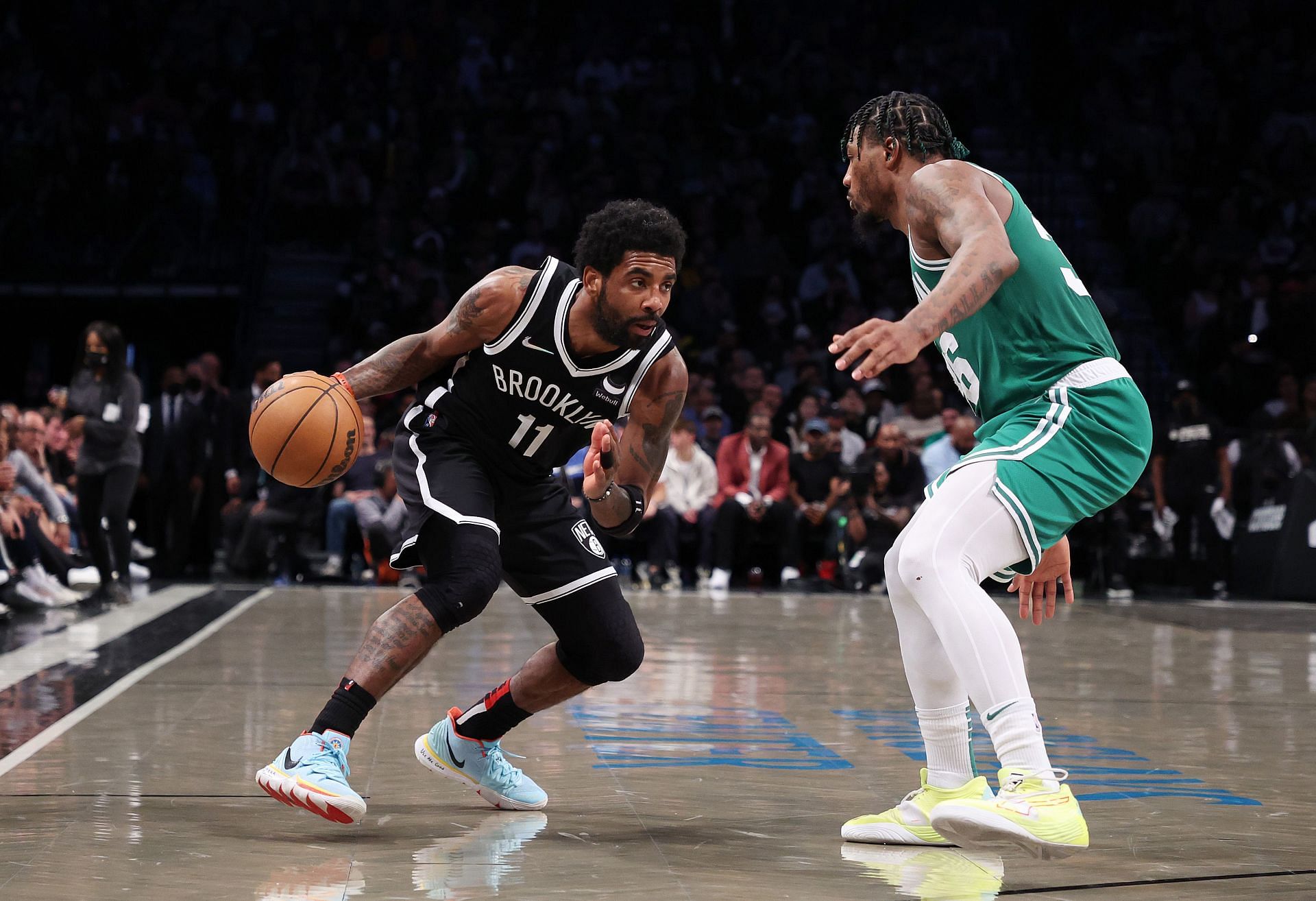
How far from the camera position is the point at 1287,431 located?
13.6 metres

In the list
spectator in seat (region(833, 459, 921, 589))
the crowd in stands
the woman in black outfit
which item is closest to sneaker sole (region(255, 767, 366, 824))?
the woman in black outfit

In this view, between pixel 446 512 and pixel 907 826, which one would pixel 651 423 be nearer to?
pixel 446 512

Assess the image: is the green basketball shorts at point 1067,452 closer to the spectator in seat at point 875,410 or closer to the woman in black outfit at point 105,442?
the woman in black outfit at point 105,442

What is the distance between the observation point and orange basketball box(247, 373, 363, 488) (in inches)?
154

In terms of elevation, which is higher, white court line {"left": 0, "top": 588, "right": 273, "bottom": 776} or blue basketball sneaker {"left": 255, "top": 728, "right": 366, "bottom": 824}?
blue basketball sneaker {"left": 255, "top": 728, "right": 366, "bottom": 824}

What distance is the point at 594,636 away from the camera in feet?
13.3

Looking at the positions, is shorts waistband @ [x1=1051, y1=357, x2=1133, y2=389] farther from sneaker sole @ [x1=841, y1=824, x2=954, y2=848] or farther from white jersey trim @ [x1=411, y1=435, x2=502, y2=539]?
white jersey trim @ [x1=411, y1=435, x2=502, y2=539]

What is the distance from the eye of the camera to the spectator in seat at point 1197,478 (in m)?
13.5

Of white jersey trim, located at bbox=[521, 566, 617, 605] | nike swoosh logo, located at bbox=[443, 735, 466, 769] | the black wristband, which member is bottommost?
nike swoosh logo, located at bbox=[443, 735, 466, 769]

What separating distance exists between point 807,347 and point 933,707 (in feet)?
41.8

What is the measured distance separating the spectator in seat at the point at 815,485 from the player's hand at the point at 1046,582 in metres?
9.76

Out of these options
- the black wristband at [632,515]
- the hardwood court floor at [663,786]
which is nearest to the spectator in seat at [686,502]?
the hardwood court floor at [663,786]

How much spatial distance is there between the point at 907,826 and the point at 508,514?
1.34m

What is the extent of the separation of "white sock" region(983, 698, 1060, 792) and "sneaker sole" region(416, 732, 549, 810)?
1.27 m
